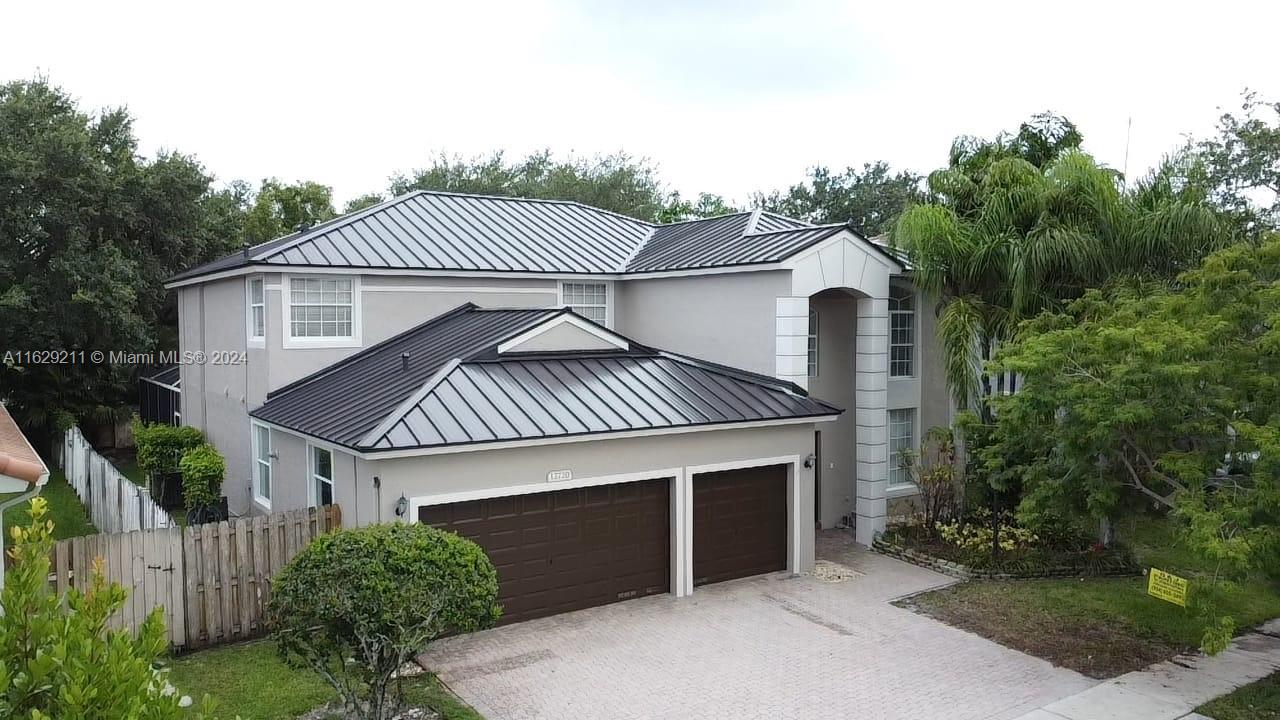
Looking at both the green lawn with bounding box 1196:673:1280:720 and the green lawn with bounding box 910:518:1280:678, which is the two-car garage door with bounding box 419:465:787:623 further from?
the green lawn with bounding box 1196:673:1280:720

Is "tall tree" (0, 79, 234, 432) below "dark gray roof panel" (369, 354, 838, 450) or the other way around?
the other way around

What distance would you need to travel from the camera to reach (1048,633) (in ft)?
42.7

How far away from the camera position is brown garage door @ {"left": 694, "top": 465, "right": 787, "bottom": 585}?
15.0 meters

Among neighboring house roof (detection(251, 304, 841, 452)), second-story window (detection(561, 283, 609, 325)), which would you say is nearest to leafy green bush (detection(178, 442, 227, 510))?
neighboring house roof (detection(251, 304, 841, 452))

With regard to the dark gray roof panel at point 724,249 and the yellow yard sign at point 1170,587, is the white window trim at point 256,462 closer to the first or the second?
the dark gray roof panel at point 724,249

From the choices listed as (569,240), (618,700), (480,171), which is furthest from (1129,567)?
(480,171)

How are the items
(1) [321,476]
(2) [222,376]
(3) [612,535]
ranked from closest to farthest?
1. (3) [612,535]
2. (1) [321,476]
3. (2) [222,376]

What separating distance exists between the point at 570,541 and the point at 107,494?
34.9 ft

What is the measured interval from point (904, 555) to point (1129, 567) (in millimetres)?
3849

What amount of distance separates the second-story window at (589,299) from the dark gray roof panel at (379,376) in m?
2.17

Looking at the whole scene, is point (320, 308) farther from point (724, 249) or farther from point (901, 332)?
point (901, 332)

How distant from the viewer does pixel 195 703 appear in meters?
10.0

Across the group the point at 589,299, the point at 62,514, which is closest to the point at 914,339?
the point at 589,299

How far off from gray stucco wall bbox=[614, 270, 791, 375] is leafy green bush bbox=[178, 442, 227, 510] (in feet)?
28.1
